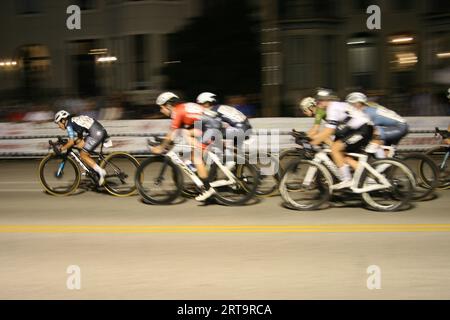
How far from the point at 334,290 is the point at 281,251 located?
1347 mm

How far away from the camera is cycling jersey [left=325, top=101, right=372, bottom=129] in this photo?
8406 millimetres

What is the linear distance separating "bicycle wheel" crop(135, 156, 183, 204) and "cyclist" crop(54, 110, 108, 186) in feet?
4.01

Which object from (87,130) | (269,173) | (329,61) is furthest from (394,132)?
(329,61)

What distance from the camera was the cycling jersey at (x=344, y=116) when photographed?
27.6 feet

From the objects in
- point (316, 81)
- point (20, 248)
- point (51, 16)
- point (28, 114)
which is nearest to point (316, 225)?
point (20, 248)

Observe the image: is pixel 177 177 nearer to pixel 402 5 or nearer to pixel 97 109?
pixel 97 109

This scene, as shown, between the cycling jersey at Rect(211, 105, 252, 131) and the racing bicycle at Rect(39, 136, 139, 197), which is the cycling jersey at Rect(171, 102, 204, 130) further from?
the racing bicycle at Rect(39, 136, 139, 197)

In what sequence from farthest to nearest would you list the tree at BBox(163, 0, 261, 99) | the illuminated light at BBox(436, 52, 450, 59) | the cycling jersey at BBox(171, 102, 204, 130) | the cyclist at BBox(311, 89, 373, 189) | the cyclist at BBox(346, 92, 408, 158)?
1. the illuminated light at BBox(436, 52, 450, 59)
2. the tree at BBox(163, 0, 261, 99)
3. the cyclist at BBox(346, 92, 408, 158)
4. the cycling jersey at BBox(171, 102, 204, 130)
5. the cyclist at BBox(311, 89, 373, 189)

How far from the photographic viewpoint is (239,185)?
30.6 feet

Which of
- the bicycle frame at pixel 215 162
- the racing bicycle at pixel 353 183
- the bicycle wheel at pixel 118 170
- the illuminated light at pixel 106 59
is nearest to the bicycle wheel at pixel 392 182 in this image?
the racing bicycle at pixel 353 183

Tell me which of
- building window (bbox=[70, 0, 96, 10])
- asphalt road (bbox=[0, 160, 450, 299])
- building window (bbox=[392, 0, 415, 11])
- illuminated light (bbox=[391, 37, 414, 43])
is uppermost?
building window (bbox=[70, 0, 96, 10])

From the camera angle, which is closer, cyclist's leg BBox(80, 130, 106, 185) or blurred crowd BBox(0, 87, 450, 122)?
cyclist's leg BBox(80, 130, 106, 185)

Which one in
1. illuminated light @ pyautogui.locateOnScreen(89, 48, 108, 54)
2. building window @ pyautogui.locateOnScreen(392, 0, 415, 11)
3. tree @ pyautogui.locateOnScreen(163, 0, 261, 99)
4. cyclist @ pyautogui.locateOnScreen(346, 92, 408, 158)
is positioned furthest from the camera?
illuminated light @ pyautogui.locateOnScreen(89, 48, 108, 54)

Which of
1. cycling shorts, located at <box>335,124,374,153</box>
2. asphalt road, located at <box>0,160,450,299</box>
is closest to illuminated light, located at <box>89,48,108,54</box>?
asphalt road, located at <box>0,160,450,299</box>
